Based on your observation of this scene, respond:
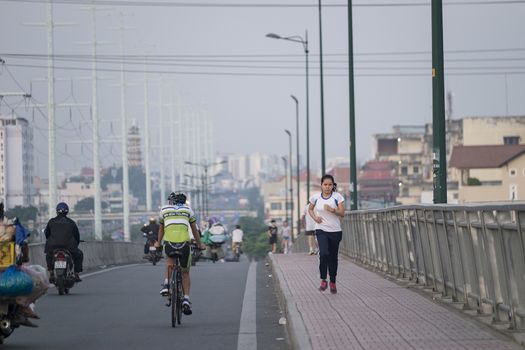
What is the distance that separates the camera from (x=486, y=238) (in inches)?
548

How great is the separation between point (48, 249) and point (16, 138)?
64632mm

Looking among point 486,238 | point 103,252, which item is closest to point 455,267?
point 486,238

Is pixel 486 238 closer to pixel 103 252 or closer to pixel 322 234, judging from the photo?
pixel 322 234

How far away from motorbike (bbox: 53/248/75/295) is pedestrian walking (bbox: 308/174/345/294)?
237 inches

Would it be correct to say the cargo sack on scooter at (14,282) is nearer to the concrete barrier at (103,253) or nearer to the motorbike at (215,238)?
the concrete barrier at (103,253)

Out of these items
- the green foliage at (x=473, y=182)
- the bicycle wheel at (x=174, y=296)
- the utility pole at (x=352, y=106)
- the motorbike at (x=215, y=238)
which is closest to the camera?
the bicycle wheel at (x=174, y=296)

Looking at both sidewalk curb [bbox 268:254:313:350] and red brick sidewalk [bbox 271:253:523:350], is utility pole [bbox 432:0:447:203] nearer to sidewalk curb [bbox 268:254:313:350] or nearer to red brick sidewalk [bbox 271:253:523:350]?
red brick sidewalk [bbox 271:253:523:350]

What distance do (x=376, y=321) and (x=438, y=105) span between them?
8.13 m

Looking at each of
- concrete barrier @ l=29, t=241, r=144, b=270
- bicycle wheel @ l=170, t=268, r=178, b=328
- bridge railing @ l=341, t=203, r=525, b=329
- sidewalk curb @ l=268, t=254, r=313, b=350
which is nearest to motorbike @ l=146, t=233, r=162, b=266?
concrete barrier @ l=29, t=241, r=144, b=270

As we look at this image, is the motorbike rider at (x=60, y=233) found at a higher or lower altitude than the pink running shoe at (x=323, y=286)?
higher

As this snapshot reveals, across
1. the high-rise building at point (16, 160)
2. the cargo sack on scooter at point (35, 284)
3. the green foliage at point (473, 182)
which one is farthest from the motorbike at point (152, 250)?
the green foliage at point (473, 182)

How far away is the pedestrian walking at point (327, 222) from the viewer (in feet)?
63.9

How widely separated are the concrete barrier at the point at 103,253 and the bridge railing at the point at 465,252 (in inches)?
359

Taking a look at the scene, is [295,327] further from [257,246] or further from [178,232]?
[257,246]
